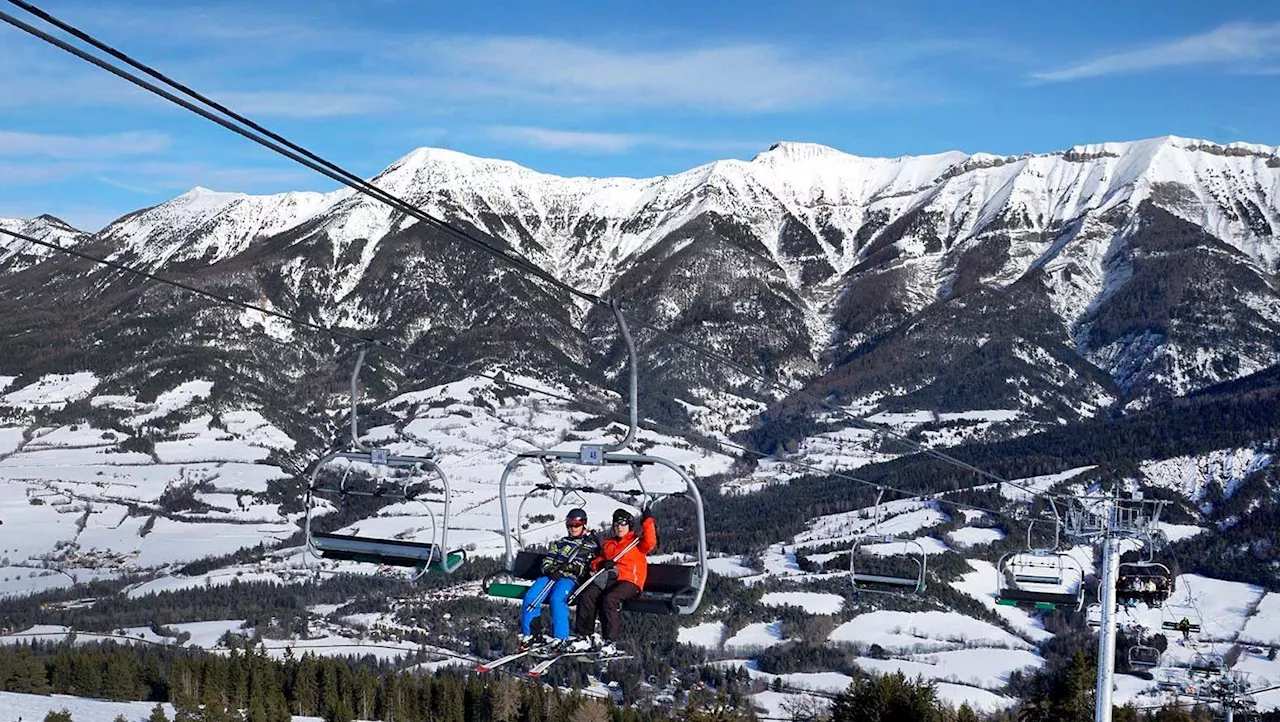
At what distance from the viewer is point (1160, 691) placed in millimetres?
111938

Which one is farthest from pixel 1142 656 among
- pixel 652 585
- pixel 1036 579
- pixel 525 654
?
pixel 525 654

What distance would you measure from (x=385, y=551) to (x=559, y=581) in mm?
5344

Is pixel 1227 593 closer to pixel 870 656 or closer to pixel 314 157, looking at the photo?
pixel 870 656

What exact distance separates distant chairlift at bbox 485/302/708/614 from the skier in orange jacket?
451 mm

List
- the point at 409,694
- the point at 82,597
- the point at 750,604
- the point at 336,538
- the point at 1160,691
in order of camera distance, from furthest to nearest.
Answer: the point at 82,597
the point at 750,604
the point at 1160,691
the point at 409,694
the point at 336,538

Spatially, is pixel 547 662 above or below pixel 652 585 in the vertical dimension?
below

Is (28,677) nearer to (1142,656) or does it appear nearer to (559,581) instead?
(1142,656)

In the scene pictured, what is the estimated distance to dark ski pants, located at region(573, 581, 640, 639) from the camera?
22.1 meters

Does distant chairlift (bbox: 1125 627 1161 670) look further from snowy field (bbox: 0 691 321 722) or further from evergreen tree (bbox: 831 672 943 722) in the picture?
snowy field (bbox: 0 691 321 722)

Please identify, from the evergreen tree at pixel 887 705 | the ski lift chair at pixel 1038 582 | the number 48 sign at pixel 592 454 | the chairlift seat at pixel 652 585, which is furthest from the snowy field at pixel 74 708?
the number 48 sign at pixel 592 454

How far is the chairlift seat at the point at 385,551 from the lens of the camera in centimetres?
2552

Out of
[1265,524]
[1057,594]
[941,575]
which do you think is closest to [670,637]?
[941,575]

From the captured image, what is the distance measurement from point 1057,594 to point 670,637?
11512 centimetres

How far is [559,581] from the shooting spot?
72.2ft
